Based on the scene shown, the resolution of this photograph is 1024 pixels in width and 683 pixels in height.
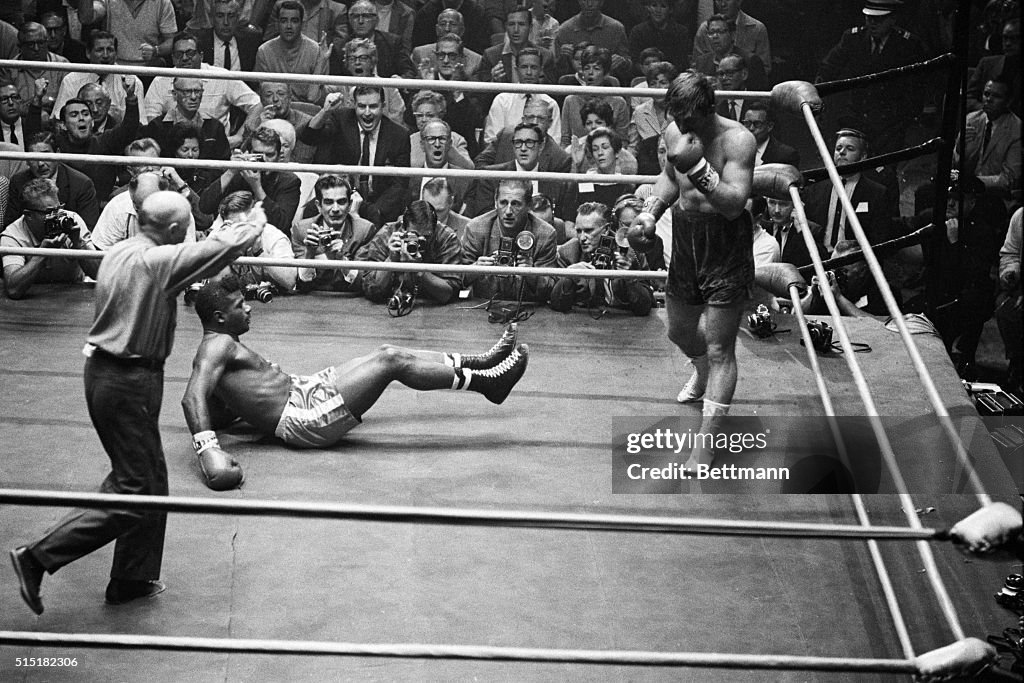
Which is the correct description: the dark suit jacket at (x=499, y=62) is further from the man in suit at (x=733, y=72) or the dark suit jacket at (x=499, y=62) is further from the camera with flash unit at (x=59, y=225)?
the camera with flash unit at (x=59, y=225)

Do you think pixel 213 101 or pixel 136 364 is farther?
pixel 213 101

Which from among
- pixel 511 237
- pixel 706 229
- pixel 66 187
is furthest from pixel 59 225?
pixel 706 229

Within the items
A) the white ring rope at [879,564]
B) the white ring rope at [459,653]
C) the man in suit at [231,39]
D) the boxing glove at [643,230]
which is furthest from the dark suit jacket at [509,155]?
the white ring rope at [459,653]

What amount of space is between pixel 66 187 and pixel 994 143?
16.7ft

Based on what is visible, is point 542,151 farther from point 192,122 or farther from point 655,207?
point 655,207

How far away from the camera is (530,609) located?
10.3 feet

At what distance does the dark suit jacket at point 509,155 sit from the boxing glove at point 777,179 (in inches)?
93.7

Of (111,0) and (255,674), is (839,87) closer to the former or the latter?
(255,674)

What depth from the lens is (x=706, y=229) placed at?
3938 mm

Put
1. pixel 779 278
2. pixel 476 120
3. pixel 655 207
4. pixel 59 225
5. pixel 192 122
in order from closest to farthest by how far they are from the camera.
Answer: pixel 655 207 → pixel 779 278 → pixel 59 225 → pixel 192 122 → pixel 476 120

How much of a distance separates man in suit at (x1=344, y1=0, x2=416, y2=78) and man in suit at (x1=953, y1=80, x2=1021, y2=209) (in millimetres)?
3295

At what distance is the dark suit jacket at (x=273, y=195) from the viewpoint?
6.09 metres

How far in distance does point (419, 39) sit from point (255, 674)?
4.91m

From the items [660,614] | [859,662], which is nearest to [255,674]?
[660,614]
